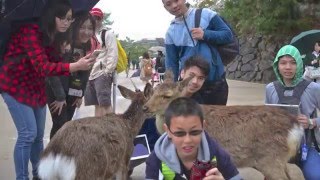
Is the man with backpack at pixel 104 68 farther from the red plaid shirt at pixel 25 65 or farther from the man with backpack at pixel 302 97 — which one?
the man with backpack at pixel 302 97

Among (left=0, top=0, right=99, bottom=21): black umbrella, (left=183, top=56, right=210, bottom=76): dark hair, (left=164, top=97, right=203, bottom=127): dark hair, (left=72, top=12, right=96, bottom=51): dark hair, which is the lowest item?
(left=183, top=56, right=210, bottom=76): dark hair

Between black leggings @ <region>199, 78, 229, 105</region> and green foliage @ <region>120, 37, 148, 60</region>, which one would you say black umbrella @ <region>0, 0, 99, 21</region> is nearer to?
black leggings @ <region>199, 78, 229, 105</region>

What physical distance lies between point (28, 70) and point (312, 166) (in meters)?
2.93

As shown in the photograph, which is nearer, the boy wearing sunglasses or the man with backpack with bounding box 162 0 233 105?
the boy wearing sunglasses

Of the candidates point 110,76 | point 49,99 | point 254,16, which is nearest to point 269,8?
point 254,16

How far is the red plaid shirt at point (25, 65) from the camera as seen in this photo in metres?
5.08

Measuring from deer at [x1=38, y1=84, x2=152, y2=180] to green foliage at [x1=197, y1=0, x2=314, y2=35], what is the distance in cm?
1399

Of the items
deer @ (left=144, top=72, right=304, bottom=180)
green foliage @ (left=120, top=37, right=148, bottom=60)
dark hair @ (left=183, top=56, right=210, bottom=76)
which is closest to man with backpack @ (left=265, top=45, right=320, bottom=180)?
deer @ (left=144, top=72, right=304, bottom=180)

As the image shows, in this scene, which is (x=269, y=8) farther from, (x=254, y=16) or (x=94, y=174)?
(x=94, y=174)

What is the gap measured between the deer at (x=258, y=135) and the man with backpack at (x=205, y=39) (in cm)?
50

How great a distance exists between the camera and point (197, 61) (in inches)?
218

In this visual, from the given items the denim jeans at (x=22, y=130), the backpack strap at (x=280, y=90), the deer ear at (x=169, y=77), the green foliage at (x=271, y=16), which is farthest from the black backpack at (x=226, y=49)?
the green foliage at (x=271, y=16)

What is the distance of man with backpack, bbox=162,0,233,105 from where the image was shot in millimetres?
5844

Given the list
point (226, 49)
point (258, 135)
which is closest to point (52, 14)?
point (226, 49)
